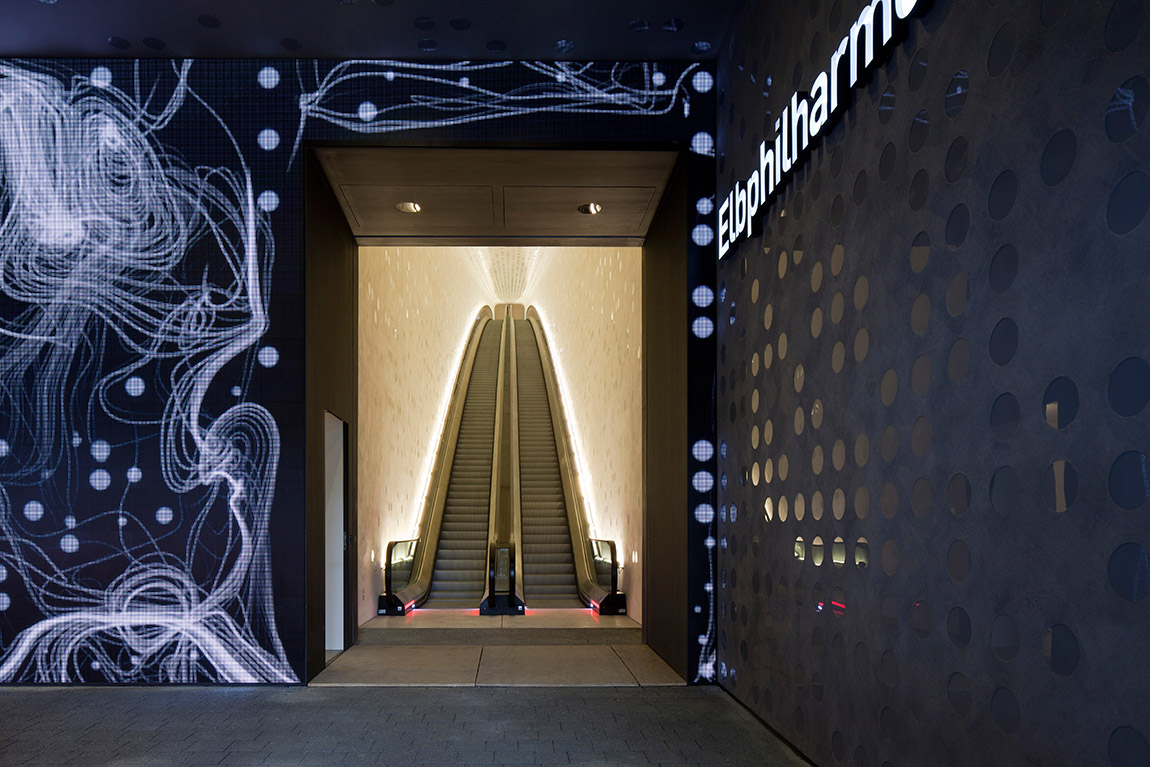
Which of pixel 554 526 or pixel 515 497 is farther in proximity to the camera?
pixel 554 526

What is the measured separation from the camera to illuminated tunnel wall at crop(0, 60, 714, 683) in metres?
6.00

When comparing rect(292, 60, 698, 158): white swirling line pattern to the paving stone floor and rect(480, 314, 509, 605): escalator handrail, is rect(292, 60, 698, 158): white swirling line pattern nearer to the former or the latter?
the paving stone floor

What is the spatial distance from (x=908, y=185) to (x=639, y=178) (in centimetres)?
380

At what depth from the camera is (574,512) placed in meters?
12.2

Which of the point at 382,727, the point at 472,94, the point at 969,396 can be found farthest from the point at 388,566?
the point at 969,396

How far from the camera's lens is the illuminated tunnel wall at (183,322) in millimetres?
6004

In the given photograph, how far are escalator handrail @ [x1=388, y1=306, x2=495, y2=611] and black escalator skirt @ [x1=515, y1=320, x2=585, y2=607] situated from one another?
1.06m

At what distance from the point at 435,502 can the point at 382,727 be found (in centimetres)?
760

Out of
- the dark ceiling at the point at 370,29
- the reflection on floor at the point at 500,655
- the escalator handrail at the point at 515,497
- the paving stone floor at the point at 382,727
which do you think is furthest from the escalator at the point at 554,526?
the dark ceiling at the point at 370,29

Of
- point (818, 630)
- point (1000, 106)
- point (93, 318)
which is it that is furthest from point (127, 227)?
point (1000, 106)

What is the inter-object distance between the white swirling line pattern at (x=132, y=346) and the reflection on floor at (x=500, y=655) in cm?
90

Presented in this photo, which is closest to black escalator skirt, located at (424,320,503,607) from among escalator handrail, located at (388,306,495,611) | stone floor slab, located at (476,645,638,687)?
escalator handrail, located at (388,306,495,611)

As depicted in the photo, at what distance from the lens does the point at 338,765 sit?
167 inches

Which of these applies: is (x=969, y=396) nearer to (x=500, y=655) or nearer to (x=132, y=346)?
(x=500, y=655)
